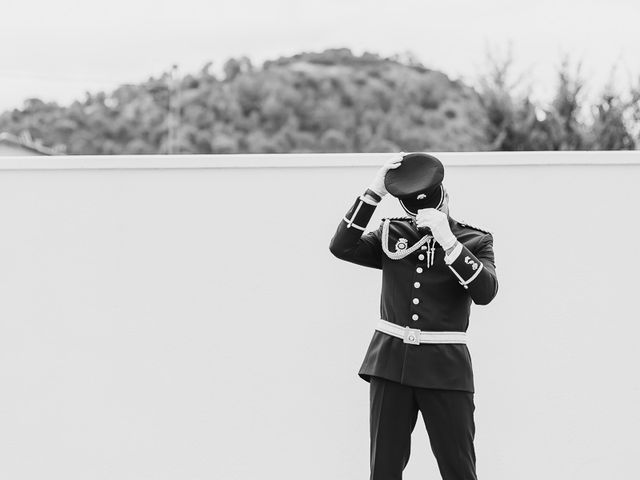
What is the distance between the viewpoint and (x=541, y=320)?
396 cm

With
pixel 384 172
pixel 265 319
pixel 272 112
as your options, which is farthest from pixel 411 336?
pixel 272 112

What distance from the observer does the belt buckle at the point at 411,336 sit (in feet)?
9.88

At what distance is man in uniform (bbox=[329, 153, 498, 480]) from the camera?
9.78 feet

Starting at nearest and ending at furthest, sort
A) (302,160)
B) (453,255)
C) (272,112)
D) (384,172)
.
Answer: (453,255) < (384,172) < (302,160) < (272,112)

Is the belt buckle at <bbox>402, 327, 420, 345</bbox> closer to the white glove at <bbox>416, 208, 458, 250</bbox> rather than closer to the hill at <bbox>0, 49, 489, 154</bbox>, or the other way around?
the white glove at <bbox>416, 208, 458, 250</bbox>

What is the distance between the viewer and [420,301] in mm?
3018

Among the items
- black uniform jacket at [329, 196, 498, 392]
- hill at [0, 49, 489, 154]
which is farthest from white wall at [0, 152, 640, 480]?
hill at [0, 49, 489, 154]

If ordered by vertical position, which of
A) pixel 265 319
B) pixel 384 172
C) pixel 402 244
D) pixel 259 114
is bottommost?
pixel 259 114

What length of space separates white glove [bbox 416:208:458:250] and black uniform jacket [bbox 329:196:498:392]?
14cm

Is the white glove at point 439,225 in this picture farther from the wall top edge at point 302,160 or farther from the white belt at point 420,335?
the wall top edge at point 302,160

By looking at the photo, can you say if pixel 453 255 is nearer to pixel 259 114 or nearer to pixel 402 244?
pixel 402 244

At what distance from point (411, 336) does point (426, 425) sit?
0.93ft

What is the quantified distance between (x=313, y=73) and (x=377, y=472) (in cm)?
3915

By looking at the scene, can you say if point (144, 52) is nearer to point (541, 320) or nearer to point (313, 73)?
point (313, 73)
